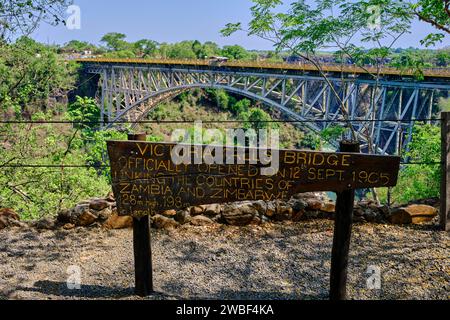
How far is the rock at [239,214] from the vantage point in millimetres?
4570

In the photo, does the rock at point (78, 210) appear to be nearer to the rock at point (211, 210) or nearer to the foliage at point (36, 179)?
the rock at point (211, 210)

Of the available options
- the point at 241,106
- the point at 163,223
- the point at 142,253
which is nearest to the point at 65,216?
the point at 163,223

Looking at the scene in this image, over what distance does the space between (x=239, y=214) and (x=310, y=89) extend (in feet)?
51.0

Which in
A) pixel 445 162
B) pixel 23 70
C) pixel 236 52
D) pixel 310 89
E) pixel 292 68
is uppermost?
pixel 236 52

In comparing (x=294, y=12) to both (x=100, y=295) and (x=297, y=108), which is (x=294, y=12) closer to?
(x=100, y=295)

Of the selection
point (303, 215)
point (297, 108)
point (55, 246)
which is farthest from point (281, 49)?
point (297, 108)

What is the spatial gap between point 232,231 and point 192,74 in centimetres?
2100

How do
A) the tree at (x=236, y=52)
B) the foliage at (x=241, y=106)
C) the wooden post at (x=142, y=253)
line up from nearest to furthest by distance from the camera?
the wooden post at (x=142, y=253), the foliage at (x=241, y=106), the tree at (x=236, y=52)

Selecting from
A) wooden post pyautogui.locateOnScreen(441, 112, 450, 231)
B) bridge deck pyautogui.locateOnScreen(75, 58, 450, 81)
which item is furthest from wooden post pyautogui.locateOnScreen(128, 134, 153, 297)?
bridge deck pyautogui.locateOnScreen(75, 58, 450, 81)

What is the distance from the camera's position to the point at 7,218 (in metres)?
4.62

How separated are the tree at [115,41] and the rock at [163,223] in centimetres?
6301

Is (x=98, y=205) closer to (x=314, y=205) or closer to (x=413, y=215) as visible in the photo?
(x=314, y=205)

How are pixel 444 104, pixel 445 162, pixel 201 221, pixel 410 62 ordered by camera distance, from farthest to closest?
pixel 444 104, pixel 410 62, pixel 201 221, pixel 445 162

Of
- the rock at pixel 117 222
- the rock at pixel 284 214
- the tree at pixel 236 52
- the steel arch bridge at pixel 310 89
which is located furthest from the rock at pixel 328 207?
the tree at pixel 236 52
